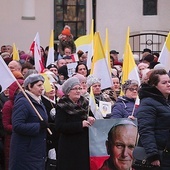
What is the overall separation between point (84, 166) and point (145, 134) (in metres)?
1.31

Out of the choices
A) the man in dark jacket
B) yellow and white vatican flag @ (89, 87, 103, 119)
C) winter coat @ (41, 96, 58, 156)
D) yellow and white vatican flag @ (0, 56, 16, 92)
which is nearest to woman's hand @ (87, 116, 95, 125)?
the man in dark jacket

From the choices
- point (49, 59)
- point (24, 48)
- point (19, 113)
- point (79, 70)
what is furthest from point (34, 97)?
point (24, 48)

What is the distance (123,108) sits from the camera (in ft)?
34.3

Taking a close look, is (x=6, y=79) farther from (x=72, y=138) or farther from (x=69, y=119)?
(x=72, y=138)

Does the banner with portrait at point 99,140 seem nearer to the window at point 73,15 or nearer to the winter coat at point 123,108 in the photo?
the winter coat at point 123,108

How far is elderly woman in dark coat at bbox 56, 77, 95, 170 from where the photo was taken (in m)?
9.37

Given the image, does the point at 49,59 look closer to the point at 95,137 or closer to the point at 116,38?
the point at 95,137

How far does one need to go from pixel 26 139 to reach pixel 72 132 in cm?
73

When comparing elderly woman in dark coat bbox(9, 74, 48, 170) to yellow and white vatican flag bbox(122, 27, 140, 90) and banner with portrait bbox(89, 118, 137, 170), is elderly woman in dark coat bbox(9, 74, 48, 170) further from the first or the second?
yellow and white vatican flag bbox(122, 27, 140, 90)

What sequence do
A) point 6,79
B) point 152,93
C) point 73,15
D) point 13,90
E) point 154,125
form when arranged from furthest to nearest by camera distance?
point 73,15
point 13,90
point 6,79
point 152,93
point 154,125

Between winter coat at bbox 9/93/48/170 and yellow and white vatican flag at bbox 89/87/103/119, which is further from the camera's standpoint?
yellow and white vatican flag at bbox 89/87/103/119

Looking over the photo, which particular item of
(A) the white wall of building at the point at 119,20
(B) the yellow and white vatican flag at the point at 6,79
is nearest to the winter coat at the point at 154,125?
(B) the yellow and white vatican flag at the point at 6,79

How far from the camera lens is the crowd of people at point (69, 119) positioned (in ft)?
27.8

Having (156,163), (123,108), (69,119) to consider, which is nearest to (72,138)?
(69,119)
